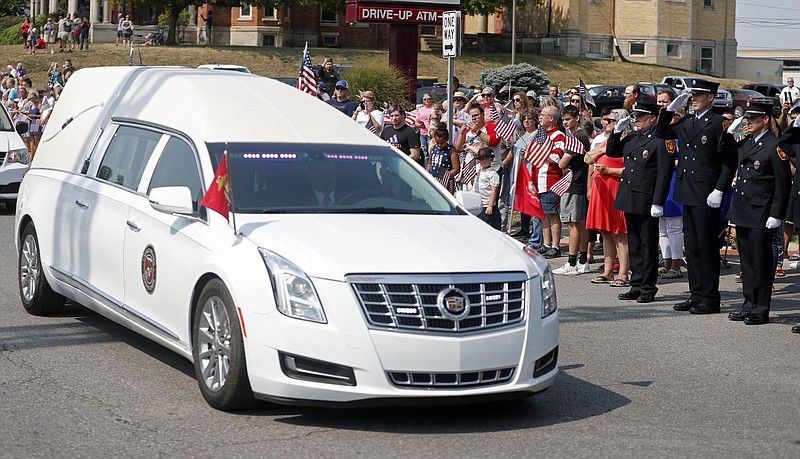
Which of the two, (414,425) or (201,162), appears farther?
(201,162)

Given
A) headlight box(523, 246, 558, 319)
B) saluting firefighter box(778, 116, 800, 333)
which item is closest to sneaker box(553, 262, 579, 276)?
saluting firefighter box(778, 116, 800, 333)

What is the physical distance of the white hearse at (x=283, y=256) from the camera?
21.3ft

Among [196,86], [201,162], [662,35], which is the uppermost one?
[662,35]

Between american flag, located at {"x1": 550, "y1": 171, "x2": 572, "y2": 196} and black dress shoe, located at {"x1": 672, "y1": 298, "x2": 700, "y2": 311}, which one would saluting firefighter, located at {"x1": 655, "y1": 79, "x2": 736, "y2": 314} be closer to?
black dress shoe, located at {"x1": 672, "y1": 298, "x2": 700, "y2": 311}

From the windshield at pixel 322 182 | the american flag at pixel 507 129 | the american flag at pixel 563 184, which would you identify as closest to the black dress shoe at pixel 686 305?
the american flag at pixel 563 184

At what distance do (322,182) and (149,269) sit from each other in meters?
1.28

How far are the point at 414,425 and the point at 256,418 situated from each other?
0.92 m

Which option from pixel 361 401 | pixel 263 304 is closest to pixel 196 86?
pixel 263 304

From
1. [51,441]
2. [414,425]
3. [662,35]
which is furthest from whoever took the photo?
[662,35]

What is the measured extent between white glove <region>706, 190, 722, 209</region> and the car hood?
13.3 feet

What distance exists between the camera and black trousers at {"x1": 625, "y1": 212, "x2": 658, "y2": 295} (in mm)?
12078

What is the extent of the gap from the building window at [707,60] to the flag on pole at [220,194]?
79303mm

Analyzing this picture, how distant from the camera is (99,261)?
8688 mm

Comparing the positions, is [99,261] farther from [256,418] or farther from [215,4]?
[215,4]
